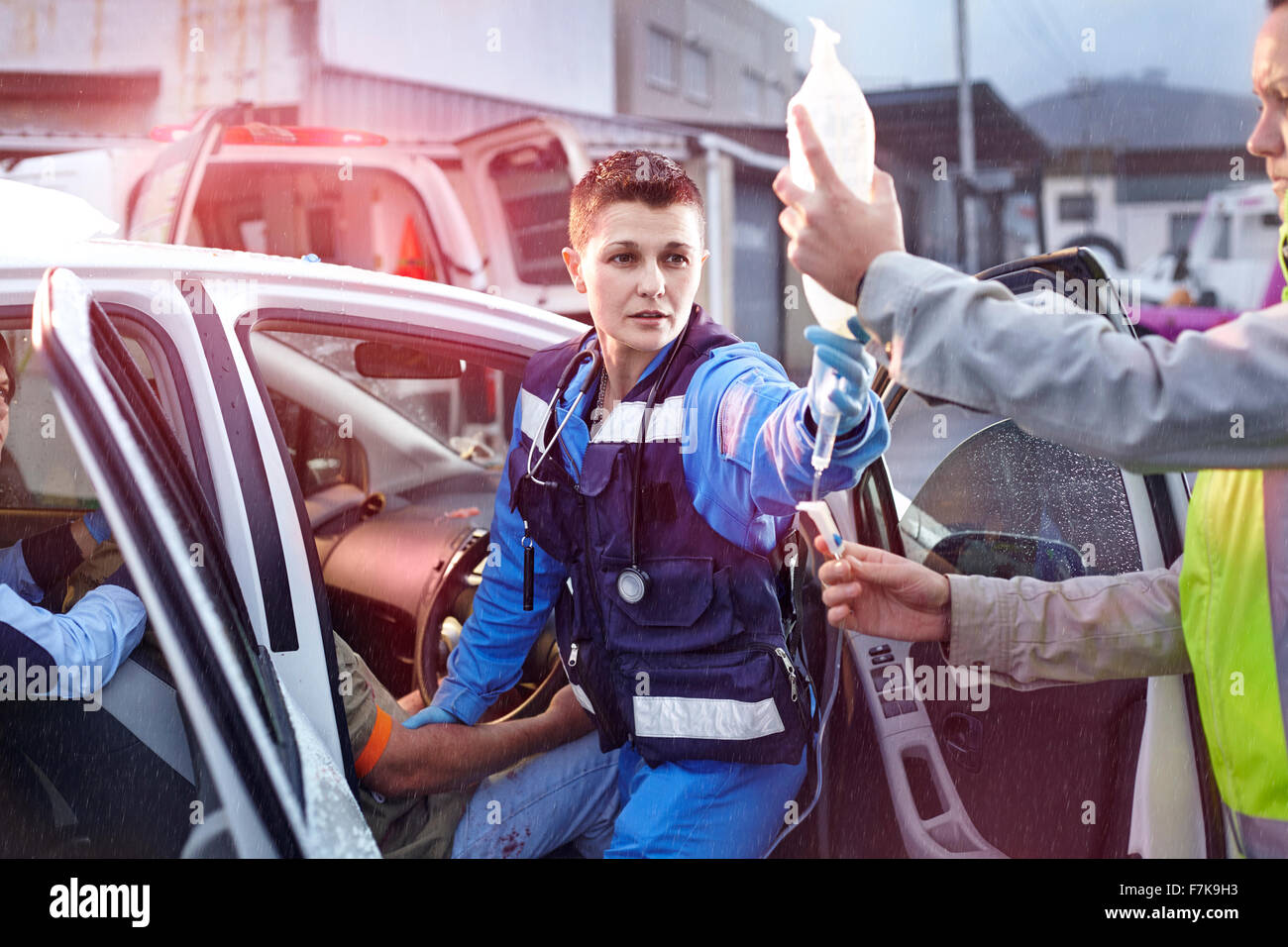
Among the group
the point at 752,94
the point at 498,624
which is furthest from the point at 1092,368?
the point at 752,94

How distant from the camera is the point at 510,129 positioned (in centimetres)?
446

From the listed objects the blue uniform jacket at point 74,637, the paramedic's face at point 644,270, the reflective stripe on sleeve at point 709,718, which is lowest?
the reflective stripe on sleeve at point 709,718

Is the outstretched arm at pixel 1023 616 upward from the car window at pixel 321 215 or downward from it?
downward

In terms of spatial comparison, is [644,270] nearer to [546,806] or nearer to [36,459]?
[546,806]

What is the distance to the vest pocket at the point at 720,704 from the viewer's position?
1.59 m

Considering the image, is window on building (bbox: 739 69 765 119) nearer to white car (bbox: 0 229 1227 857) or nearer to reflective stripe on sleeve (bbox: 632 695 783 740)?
white car (bbox: 0 229 1227 857)

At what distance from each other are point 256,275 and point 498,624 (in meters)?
0.75

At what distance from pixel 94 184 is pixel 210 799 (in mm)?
3716

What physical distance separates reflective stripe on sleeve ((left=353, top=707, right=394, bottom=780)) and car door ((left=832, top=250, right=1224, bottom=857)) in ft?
2.80

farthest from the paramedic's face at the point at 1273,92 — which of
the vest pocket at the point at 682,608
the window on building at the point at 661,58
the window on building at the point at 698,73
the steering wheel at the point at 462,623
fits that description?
the window on building at the point at 698,73

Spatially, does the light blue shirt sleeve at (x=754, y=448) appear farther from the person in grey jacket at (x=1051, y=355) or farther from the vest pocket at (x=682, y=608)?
the person in grey jacket at (x=1051, y=355)

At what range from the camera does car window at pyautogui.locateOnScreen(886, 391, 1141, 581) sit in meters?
1.71

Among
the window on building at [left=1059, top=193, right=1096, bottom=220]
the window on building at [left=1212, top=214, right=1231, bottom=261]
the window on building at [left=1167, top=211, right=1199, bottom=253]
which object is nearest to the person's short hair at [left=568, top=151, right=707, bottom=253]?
the window on building at [left=1212, top=214, right=1231, bottom=261]

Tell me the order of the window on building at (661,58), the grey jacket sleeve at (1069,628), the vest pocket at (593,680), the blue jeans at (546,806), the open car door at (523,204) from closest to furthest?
the grey jacket sleeve at (1069,628) < the vest pocket at (593,680) < the blue jeans at (546,806) < the open car door at (523,204) < the window on building at (661,58)
